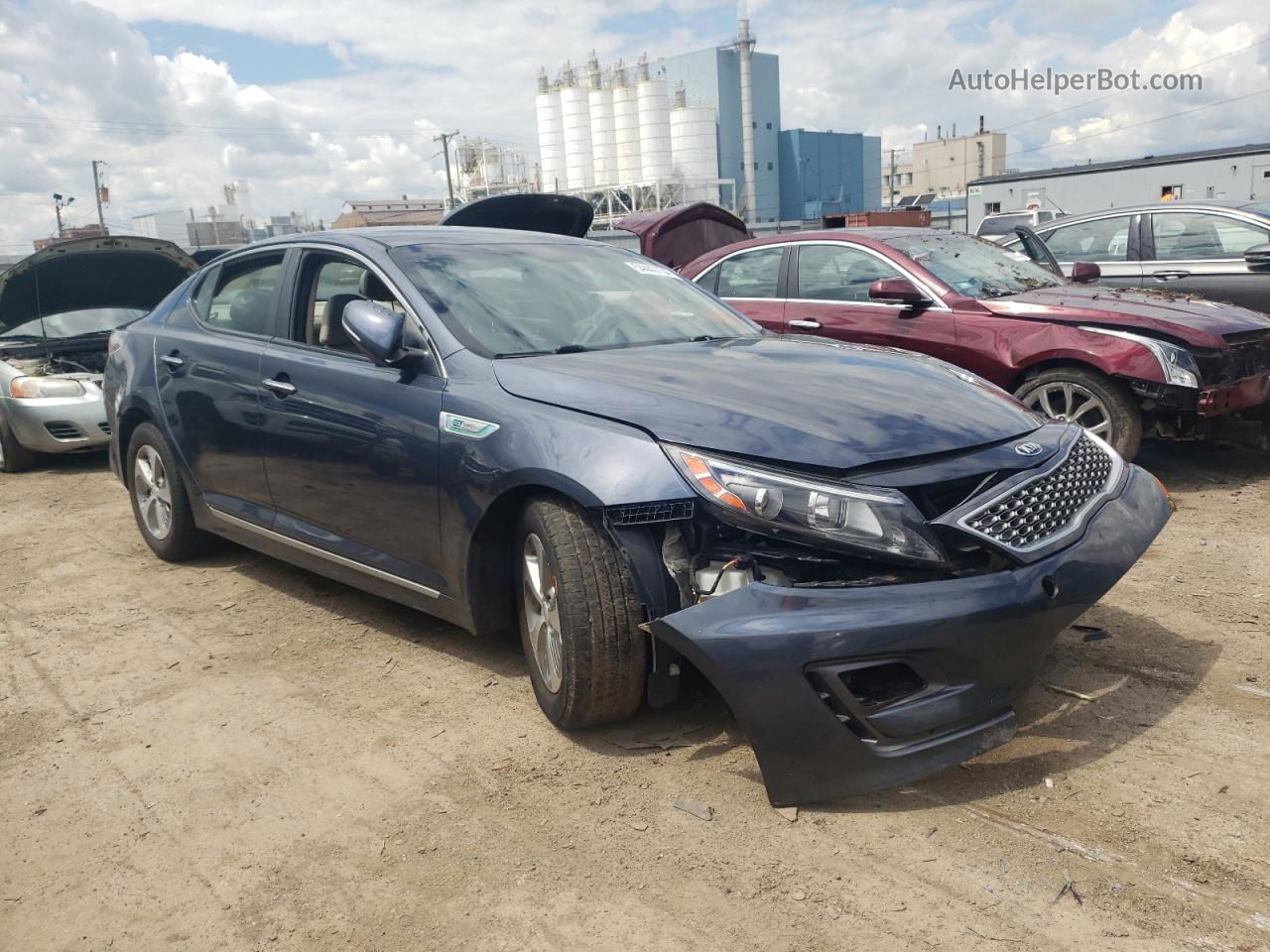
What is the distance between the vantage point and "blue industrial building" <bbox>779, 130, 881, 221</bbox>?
77.6 m

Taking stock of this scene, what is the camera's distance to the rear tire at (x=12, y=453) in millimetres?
8625

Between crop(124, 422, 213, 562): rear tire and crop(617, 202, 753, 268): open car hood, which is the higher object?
crop(617, 202, 753, 268): open car hood

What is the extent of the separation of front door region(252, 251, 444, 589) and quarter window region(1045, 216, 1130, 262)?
6867 mm

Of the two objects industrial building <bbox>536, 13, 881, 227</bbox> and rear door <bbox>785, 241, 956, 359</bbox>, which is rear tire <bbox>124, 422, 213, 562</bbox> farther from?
Answer: industrial building <bbox>536, 13, 881, 227</bbox>

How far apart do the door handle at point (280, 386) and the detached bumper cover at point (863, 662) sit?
7.04 feet

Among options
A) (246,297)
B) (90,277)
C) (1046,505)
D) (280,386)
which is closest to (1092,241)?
(1046,505)

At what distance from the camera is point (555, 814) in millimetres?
2928

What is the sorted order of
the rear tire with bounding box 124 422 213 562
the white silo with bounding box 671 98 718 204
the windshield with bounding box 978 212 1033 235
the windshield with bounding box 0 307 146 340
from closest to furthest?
the rear tire with bounding box 124 422 213 562
the windshield with bounding box 0 307 146 340
the windshield with bounding box 978 212 1033 235
the white silo with bounding box 671 98 718 204

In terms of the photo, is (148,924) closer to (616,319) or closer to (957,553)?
(957,553)

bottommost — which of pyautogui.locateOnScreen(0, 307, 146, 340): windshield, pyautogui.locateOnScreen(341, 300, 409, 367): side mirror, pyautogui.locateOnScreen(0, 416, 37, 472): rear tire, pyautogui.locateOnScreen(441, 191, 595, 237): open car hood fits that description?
pyautogui.locateOnScreen(0, 416, 37, 472): rear tire

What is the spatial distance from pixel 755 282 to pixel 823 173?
3030 inches

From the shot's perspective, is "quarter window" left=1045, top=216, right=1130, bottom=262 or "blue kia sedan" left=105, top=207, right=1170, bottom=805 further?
"quarter window" left=1045, top=216, right=1130, bottom=262

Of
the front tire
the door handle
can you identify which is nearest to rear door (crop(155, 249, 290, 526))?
the door handle

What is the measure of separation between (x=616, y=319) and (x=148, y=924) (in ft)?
8.25
